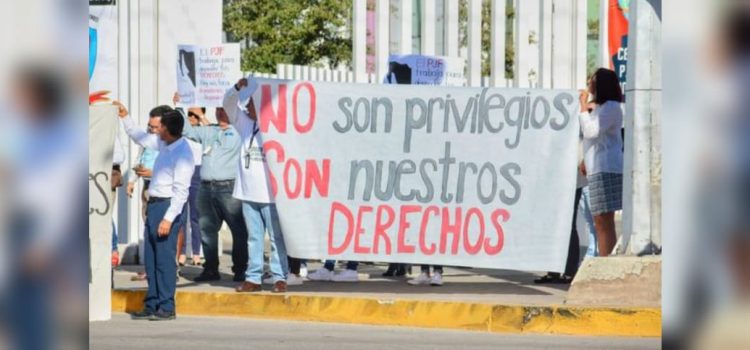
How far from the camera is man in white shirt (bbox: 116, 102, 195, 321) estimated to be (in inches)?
414

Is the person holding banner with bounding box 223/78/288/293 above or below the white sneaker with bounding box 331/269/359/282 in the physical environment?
above

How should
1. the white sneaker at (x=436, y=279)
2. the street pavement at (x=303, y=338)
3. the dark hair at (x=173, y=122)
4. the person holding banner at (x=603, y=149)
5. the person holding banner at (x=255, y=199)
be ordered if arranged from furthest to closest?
the white sneaker at (x=436, y=279) < the person holding banner at (x=603, y=149) < the person holding banner at (x=255, y=199) < the dark hair at (x=173, y=122) < the street pavement at (x=303, y=338)

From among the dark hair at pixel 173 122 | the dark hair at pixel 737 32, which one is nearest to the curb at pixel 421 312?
the dark hair at pixel 173 122

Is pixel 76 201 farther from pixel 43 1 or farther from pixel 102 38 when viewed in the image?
pixel 102 38

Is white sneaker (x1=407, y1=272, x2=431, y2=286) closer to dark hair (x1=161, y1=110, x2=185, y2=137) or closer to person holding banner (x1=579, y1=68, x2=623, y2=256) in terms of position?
person holding banner (x1=579, y1=68, x2=623, y2=256)

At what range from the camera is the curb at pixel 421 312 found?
10273mm

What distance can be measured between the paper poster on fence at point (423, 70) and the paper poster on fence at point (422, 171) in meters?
1.65

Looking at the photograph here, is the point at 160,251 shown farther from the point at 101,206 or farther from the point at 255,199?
the point at 255,199

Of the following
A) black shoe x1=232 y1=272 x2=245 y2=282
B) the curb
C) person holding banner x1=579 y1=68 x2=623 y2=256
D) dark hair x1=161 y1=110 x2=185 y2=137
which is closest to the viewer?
the curb

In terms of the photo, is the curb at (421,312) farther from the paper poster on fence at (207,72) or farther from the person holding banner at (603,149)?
the paper poster on fence at (207,72)

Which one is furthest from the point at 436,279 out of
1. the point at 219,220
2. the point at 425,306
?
the point at 219,220

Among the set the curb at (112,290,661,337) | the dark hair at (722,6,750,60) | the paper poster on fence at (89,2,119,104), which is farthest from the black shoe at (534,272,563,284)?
the dark hair at (722,6,750,60)

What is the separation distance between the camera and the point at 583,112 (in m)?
12.0

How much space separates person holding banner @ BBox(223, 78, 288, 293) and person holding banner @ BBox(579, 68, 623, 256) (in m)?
2.64
